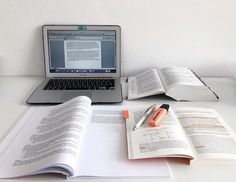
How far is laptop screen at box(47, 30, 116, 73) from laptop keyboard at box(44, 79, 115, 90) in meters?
0.05

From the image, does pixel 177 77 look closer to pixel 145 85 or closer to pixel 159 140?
pixel 145 85

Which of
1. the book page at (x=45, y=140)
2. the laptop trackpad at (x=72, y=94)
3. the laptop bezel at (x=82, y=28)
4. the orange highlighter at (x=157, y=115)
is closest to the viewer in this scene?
the book page at (x=45, y=140)

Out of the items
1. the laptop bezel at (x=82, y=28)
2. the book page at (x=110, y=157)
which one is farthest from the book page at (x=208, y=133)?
the laptop bezel at (x=82, y=28)

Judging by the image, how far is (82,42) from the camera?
42.1 inches

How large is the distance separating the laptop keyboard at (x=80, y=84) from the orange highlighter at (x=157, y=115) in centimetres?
25

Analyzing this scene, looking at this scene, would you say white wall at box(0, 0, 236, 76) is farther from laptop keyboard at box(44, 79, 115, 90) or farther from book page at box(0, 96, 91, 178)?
book page at box(0, 96, 91, 178)

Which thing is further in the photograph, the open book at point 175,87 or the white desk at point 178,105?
the open book at point 175,87

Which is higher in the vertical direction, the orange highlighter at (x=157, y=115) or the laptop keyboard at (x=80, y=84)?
the laptop keyboard at (x=80, y=84)

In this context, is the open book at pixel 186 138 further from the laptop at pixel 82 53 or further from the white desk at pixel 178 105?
the laptop at pixel 82 53

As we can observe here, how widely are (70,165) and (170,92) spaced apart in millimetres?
452

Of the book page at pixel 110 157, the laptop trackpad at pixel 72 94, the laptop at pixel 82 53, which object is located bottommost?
the book page at pixel 110 157

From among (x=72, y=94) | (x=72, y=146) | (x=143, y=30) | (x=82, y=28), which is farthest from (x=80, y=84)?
(x=72, y=146)

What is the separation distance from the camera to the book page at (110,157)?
0.56 meters

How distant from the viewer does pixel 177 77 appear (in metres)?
0.94
